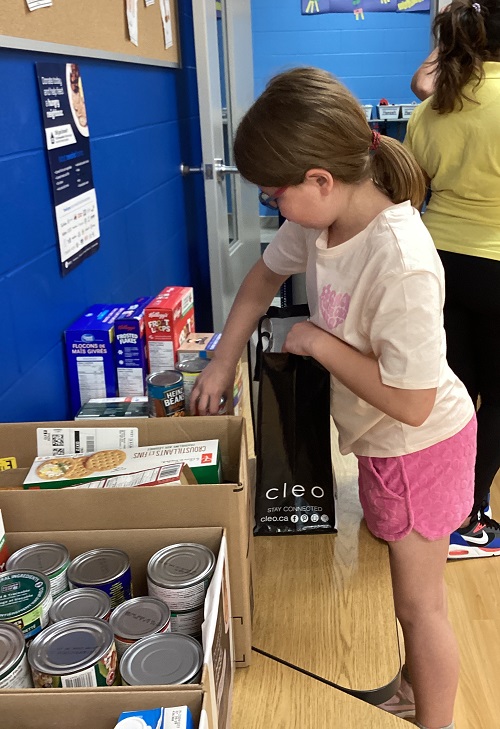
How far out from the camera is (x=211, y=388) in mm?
1319

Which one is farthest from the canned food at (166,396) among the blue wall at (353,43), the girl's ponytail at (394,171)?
the blue wall at (353,43)

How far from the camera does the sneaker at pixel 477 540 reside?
2211 mm

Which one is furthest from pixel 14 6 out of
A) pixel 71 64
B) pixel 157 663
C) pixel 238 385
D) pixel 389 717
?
pixel 389 717

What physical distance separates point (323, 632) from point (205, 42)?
219cm

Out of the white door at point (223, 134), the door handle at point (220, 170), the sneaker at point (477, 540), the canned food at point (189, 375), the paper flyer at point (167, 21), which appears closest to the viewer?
the canned food at point (189, 375)

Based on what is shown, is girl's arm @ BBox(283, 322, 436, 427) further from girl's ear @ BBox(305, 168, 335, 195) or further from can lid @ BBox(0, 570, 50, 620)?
can lid @ BBox(0, 570, 50, 620)

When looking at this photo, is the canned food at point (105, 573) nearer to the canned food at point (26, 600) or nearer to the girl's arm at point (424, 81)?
the canned food at point (26, 600)

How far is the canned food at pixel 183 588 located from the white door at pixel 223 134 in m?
1.99

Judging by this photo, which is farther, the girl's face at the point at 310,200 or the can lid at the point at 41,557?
the girl's face at the point at 310,200

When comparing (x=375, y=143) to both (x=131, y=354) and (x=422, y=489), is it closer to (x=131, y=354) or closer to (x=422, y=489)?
(x=422, y=489)

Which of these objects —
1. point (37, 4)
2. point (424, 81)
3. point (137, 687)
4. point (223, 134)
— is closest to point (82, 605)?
point (137, 687)

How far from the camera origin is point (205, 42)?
2561mm

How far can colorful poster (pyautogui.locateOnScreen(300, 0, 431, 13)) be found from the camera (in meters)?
4.94

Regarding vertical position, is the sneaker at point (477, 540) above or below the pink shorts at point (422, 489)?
below
